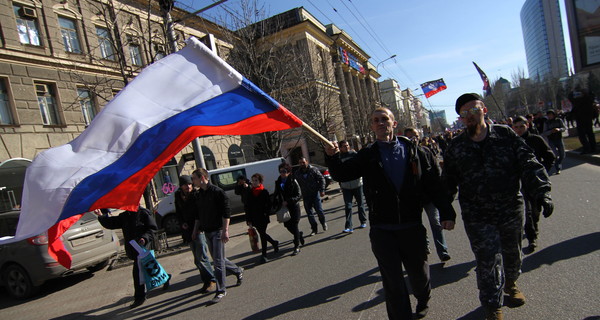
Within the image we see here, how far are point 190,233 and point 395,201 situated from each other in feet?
13.6

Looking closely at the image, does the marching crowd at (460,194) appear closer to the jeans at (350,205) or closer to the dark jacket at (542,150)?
the dark jacket at (542,150)

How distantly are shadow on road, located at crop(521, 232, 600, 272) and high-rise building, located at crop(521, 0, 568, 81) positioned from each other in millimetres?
116728

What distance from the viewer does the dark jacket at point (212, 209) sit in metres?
5.42

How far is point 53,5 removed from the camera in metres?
16.7

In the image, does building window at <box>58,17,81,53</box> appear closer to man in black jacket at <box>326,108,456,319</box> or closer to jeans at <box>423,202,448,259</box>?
jeans at <box>423,202,448,259</box>

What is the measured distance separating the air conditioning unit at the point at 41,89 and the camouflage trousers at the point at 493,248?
1844cm

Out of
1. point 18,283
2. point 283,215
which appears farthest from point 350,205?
point 18,283

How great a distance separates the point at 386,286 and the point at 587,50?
59.3 feet

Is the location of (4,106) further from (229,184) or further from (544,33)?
(544,33)

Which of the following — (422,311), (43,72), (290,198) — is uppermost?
(43,72)

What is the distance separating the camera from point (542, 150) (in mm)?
4770

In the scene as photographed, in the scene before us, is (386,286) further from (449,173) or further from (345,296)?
(345,296)

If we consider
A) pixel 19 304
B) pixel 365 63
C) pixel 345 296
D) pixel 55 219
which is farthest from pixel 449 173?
pixel 365 63

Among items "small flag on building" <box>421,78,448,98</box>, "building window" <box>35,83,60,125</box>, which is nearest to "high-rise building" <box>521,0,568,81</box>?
"small flag on building" <box>421,78,448,98</box>
